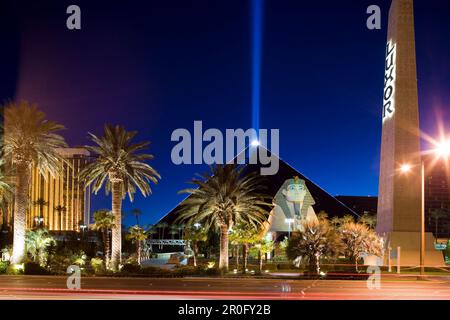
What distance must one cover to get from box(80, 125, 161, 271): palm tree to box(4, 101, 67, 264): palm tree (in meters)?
2.51

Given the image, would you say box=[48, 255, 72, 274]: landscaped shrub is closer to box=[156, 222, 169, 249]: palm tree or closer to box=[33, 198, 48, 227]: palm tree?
box=[156, 222, 169, 249]: palm tree

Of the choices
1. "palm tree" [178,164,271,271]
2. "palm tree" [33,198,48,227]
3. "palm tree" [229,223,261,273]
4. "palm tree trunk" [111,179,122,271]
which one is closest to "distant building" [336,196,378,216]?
"palm tree" [33,198,48,227]

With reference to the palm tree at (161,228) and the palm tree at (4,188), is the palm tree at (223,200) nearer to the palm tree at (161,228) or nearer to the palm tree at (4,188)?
the palm tree at (4,188)

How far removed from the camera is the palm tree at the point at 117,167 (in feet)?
121

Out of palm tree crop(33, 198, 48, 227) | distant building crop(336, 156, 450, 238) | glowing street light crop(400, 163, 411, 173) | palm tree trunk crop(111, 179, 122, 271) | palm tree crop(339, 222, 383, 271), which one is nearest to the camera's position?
palm tree trunk crop(111, 179, 122, 271)

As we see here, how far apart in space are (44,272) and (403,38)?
29131 mm

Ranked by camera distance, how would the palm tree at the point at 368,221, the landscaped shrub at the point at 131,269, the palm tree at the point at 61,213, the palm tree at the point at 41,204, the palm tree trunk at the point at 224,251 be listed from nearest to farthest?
the landscaped shrub at the point at 131,269 → the palm tree trunk at the point at 224,251 → the palm tree at the point at 368,221 → the palm tree at the point at 41,204 → the palm tree at the point at 61,213

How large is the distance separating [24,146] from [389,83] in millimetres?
26327

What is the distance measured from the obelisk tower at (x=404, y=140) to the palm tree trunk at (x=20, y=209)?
→ 82.5 ft

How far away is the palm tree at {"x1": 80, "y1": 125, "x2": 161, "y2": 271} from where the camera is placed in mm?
36969

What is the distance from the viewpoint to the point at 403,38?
43.3 m

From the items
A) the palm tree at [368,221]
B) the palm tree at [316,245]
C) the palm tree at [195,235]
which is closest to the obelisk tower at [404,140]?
the palm tree at [316,245]

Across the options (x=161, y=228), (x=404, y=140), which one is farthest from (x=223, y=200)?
(x=161, y=228)
